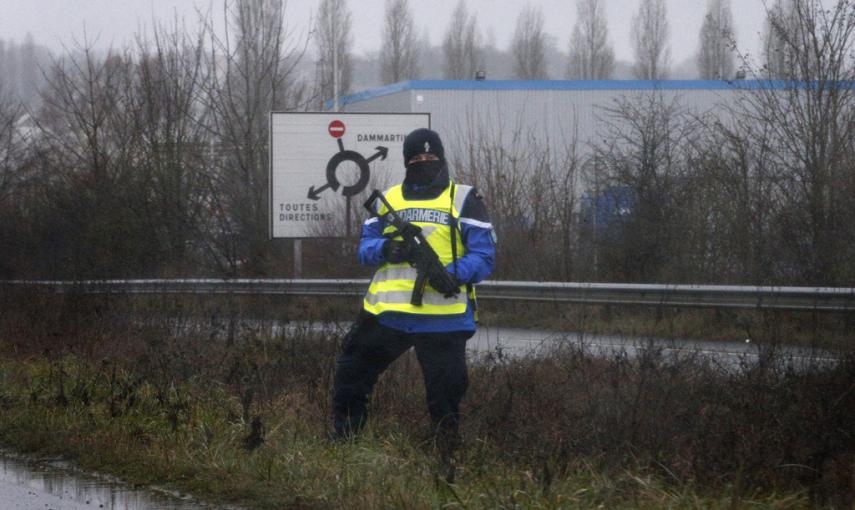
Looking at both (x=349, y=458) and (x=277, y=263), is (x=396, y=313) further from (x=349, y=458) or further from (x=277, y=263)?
(x=277, y=263)

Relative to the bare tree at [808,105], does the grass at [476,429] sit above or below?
below

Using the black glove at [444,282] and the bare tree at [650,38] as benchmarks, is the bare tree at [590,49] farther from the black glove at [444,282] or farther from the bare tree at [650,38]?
the black glove at [444,282]

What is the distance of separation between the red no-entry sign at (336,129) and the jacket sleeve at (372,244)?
1664 centimetres

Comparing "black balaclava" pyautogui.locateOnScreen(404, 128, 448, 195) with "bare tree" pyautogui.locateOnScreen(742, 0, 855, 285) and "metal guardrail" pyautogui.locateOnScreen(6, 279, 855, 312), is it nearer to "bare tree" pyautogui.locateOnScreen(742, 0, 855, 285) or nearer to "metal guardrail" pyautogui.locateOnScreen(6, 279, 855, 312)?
"metal guardrail" pyautogui.locateOnScreen(6, 279, 855, 312)

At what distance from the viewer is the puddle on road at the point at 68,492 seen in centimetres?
643

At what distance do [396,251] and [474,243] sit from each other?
1.43 ft

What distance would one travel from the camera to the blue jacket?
6.71 metres

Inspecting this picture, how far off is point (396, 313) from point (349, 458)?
0.82 meters

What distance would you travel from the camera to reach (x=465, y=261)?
6.71 m

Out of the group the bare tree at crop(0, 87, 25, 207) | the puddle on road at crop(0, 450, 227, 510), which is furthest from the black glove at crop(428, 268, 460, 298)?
the bare tree at crop(0, 87, 25, 207)

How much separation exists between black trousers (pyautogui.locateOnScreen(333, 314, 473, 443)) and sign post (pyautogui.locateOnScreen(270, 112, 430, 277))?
48.6 feet

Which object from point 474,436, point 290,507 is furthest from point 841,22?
point 290,507

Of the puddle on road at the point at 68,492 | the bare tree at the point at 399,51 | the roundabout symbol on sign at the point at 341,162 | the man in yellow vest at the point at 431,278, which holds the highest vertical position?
the bare tree at the point at 399,51

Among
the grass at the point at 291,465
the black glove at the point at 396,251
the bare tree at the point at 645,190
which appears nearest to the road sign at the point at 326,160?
the bare tree at the point at 645,190
